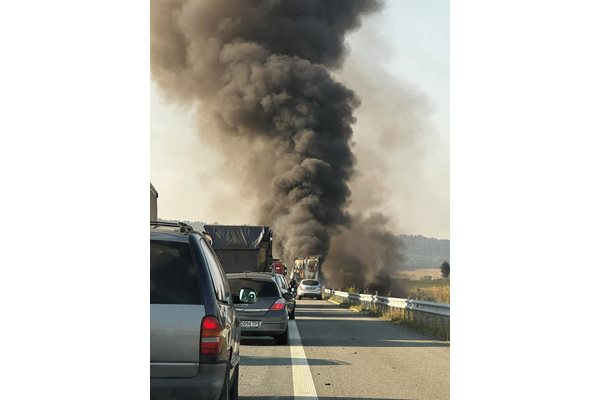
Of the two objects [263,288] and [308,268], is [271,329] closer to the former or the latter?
[263,288]

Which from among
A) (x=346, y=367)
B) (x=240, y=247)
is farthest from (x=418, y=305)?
(x=240, y=247)

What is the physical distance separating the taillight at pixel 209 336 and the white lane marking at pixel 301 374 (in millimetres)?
3017

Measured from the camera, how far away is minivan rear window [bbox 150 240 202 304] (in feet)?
19.1

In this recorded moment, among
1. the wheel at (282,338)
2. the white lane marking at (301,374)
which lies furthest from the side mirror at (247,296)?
the wheel at (282,338)

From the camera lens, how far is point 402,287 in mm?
78312

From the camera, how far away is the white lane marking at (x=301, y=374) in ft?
29.5

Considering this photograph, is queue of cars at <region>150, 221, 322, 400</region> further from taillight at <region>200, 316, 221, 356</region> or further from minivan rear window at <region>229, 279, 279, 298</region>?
minivan rear window at <region>229, 279, 279, 298</region>

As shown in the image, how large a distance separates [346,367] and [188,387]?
240 inches

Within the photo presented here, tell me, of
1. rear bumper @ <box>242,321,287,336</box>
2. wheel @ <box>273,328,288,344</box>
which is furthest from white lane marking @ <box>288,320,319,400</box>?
rear bumper @ <box>242,321,287,336</box>

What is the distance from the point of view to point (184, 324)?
18.9 feet

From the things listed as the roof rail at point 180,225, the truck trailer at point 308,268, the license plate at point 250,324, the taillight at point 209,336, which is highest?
the roof rail at point 180,225

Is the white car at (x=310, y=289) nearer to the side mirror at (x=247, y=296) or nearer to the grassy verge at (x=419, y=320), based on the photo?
the grassy verge at (x=419, y=320)
